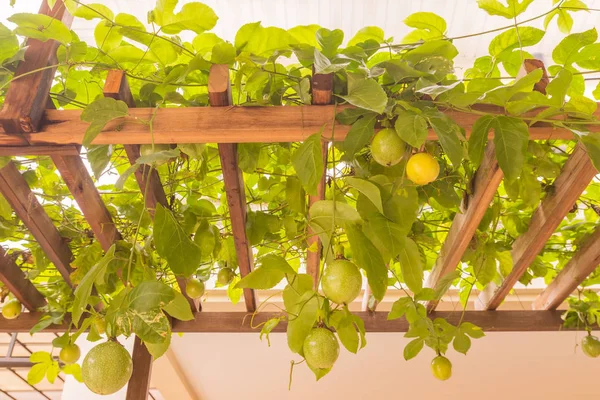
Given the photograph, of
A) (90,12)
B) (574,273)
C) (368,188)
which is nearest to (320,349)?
(368,188)

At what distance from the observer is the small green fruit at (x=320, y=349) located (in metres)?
0.85

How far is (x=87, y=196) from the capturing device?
4.06 feet

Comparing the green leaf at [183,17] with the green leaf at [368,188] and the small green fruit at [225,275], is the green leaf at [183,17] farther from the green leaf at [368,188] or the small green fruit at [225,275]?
the small green fruit at [225,275]

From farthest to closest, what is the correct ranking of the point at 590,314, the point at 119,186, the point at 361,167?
the point at 590,314 < the point at 361,167 < the point at 119,186

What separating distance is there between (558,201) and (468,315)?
841 millimetres

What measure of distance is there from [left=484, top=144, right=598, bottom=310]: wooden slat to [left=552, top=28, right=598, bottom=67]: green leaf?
20cm

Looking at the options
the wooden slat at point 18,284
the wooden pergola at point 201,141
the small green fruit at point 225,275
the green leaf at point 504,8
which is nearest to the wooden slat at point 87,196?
the wooden pergola at point 201,141

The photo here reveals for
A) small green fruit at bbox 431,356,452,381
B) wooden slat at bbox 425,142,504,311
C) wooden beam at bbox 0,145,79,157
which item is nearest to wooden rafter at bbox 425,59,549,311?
wooden slat at bbox 425,142,504,311

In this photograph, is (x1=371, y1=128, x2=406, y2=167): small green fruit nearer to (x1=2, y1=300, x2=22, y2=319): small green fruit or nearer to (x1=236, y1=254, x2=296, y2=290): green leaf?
(x1=236, y1=254, x2=296, y2=290): green leaf

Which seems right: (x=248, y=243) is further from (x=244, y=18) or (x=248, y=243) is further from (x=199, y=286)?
(x=244, y=18)

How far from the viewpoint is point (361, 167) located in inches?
42.7

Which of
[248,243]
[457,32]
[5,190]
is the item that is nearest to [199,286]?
[248,243]

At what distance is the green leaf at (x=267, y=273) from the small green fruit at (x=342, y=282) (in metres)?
0.06

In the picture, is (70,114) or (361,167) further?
(361,167)
